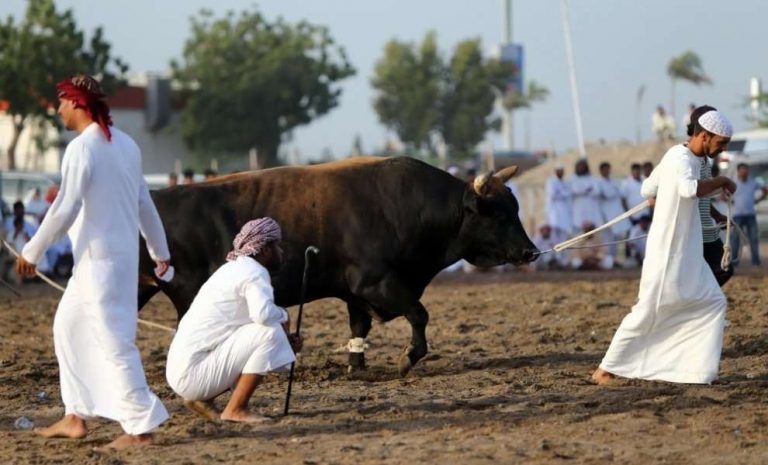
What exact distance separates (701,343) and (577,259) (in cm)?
1408

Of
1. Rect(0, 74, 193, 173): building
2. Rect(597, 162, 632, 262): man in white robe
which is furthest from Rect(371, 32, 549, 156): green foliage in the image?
Rect(597, 162, 632, 262): man in white robe

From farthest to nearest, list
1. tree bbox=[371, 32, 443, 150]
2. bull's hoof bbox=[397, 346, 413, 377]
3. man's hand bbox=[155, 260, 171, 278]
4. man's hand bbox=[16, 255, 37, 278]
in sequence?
tree bbox=[371, 32, 443, 150] → bull's hoof bbox=[397, 346, 413, 377] → man's hand bbox=[155, 260, 171, 278] → man's hand bbox=[16, 255, 37, 278]

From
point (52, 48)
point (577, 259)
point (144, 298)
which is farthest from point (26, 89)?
point (144, 298)

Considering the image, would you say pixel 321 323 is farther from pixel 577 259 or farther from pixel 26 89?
pixel 26 89

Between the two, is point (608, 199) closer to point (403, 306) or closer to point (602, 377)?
point (403, 306)

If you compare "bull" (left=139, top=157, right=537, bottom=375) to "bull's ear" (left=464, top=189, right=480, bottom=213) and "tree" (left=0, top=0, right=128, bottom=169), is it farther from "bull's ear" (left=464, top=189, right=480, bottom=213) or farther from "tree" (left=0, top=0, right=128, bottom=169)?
"tree" (left=0, top=0, right=128, bottom=169)

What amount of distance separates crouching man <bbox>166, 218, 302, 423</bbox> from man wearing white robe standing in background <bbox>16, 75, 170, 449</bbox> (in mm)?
449

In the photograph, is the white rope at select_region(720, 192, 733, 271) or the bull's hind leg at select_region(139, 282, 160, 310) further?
the bull's hind leg at select_region(139, 282, 160, 310)

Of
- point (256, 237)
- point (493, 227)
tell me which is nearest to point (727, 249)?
point (493, 227)

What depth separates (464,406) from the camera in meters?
8.46

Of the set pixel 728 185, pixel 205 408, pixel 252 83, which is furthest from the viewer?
pixel 252 83

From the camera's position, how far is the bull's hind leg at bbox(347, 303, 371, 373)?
10.4m

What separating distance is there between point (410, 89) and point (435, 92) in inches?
47.0

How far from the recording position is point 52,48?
40.5 metres
